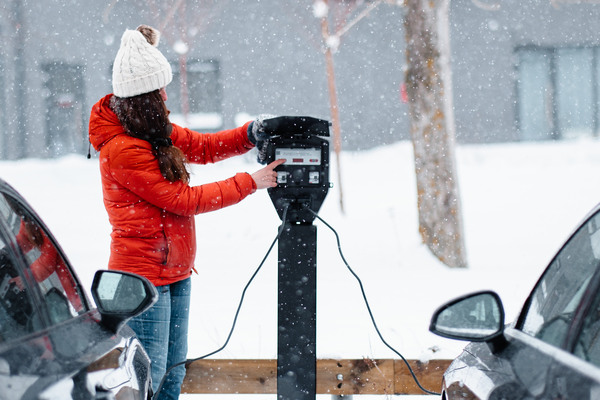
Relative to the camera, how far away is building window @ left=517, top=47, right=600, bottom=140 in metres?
13.0

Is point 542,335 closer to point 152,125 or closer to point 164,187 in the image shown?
point 164,187

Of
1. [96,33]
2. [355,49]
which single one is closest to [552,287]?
[355,49]

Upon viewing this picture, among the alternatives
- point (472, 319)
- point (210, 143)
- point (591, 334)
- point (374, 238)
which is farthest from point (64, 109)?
point (591, 334)

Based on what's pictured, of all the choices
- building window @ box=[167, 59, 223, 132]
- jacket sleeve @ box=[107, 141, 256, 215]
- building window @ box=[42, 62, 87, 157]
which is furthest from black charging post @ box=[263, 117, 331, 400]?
building window @ box=[42, 62, 87, 157]

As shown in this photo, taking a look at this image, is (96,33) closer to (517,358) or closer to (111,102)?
(111,102)

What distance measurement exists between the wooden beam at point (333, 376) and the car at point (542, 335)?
117 cm

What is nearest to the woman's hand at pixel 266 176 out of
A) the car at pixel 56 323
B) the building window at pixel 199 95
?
the car at pixel 56 323

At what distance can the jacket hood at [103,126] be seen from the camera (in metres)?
2.47

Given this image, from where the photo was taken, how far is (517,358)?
155 centimetres

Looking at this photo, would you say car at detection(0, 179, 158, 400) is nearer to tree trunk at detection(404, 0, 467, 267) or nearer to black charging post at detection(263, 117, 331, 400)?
black charging post at detection(263, 117, 331, 400)

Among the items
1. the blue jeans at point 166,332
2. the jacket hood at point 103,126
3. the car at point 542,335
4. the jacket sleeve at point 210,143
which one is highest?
the jacket hood at point 103,126

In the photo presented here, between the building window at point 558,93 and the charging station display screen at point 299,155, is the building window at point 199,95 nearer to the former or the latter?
the building window at point 558,93

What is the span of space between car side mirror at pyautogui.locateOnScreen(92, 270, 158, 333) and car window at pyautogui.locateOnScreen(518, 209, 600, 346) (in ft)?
3.37

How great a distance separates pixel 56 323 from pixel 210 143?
139 centimetres
